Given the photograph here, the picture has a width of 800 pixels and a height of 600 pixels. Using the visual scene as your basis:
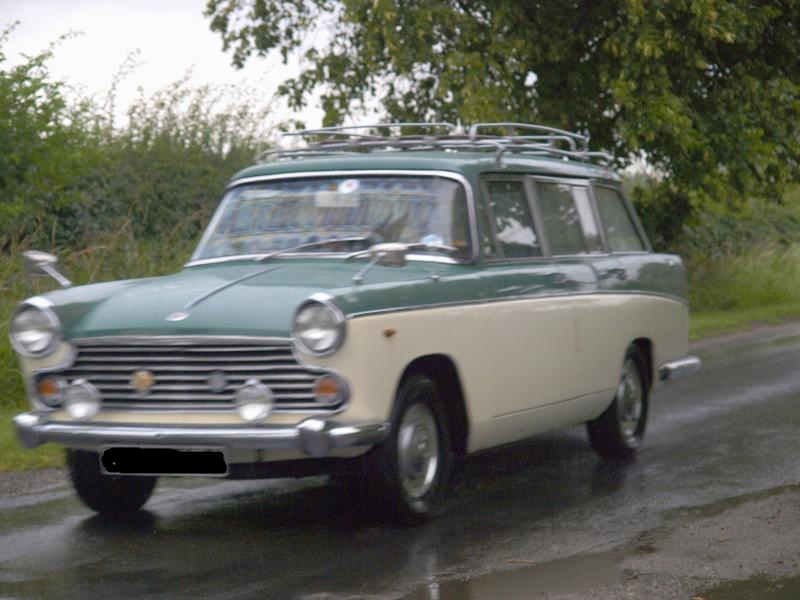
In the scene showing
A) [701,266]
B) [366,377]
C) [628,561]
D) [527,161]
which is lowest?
[701,266]

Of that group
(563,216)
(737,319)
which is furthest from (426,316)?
(737,319)

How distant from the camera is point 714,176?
741 inches

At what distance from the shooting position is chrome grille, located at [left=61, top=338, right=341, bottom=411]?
21.1 ft

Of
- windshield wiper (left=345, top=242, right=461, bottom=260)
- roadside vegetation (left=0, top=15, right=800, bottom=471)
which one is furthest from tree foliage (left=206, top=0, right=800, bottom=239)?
windshield wiper (left=345, top=242, right=461, bottom=260)

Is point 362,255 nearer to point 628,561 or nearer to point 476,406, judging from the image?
point 476,406

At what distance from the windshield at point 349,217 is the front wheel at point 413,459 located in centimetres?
91

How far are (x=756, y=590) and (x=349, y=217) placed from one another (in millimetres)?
3083

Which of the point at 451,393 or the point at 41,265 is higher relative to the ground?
the point at 41,265

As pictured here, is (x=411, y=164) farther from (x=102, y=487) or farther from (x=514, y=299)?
(x=102, y=487)

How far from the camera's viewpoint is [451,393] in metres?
7.28

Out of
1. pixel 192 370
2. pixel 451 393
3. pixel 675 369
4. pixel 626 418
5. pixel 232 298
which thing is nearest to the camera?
pixel 192 370

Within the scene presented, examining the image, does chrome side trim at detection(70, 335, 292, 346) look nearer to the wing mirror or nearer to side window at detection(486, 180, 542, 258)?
the wing mirror

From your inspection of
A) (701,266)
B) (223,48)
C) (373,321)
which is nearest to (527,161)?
(373,321)

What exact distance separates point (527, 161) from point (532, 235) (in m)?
0.47
